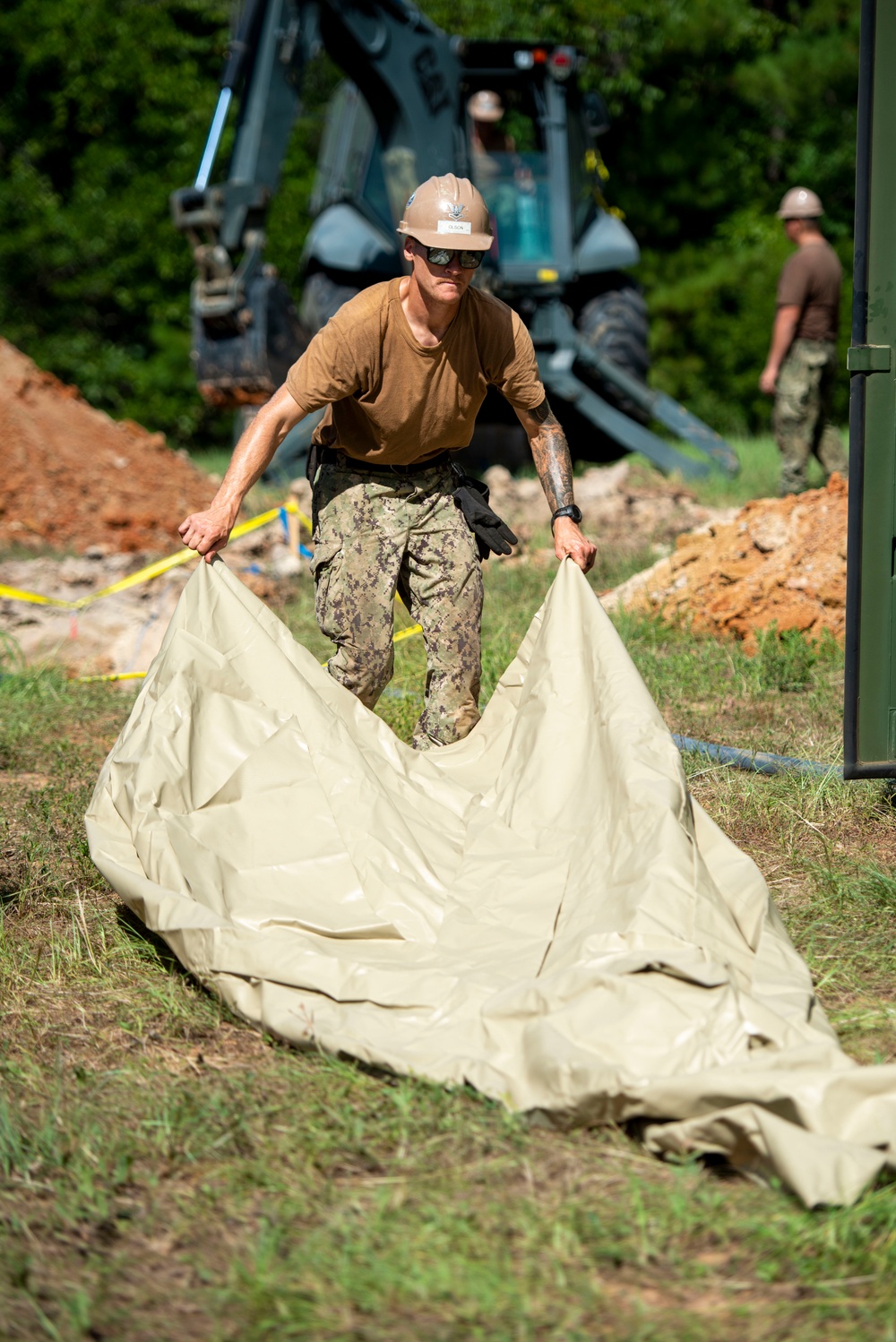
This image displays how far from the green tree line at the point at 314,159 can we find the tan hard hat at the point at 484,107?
25.7ft

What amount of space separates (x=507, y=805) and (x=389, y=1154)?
3.89 ft

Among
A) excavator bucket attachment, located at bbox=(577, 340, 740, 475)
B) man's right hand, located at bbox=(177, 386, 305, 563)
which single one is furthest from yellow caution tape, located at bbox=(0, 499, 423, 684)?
excavator bucket attachment, located at bbox=(577, 340, 740, 475)

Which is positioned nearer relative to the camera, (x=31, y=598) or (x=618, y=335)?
(x=31, y=598)

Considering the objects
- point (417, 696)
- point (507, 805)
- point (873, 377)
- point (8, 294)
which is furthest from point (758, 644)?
point (8, 294)

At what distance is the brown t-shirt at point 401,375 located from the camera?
390 centimetres

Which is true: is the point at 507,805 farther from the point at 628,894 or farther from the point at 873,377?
the point at 873,377

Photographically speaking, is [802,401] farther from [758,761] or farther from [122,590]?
[758,761]

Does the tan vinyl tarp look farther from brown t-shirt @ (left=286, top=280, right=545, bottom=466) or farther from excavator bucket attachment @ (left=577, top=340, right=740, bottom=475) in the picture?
excavator bucket attachment @ (left=577, top=340, right=740, bottom=475)

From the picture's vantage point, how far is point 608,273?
1241cm

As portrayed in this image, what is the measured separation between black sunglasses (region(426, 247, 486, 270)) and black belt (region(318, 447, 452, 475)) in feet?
2.18

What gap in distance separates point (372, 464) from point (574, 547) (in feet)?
2.29

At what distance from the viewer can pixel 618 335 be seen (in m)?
12.0

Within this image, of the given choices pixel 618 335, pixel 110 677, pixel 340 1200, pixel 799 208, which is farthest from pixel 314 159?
pixel 340 1200

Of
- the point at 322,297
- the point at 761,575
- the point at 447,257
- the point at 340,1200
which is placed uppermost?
the point at 322,297
